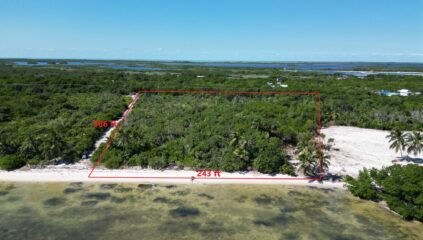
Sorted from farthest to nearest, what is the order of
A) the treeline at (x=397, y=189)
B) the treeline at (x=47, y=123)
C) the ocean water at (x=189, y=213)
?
the treeline at (x=47, y=123), the treeline at (x=397, y=189), the ocean water at (x=189, y=213)

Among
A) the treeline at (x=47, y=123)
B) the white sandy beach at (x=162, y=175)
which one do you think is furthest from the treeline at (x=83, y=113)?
the white sandy beach at (x=162, y=175)

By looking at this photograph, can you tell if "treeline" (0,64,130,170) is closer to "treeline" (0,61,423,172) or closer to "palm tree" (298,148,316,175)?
"treeline" (0,61,423,172)

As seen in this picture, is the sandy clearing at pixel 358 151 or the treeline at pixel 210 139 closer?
the treeline at pixel 210 139

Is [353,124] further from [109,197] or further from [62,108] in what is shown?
[62,108]

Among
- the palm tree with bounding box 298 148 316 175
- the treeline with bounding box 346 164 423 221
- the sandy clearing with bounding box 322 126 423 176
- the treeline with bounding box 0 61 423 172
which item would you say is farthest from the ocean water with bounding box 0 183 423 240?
the sandy clearing with bounding box 322 126 423 176

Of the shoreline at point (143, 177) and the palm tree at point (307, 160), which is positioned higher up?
the palm tree at point (307, 160)

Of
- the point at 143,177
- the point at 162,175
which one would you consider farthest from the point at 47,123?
the point at 162,175

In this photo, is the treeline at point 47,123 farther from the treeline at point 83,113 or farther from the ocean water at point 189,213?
the ocean water at point 189,213
